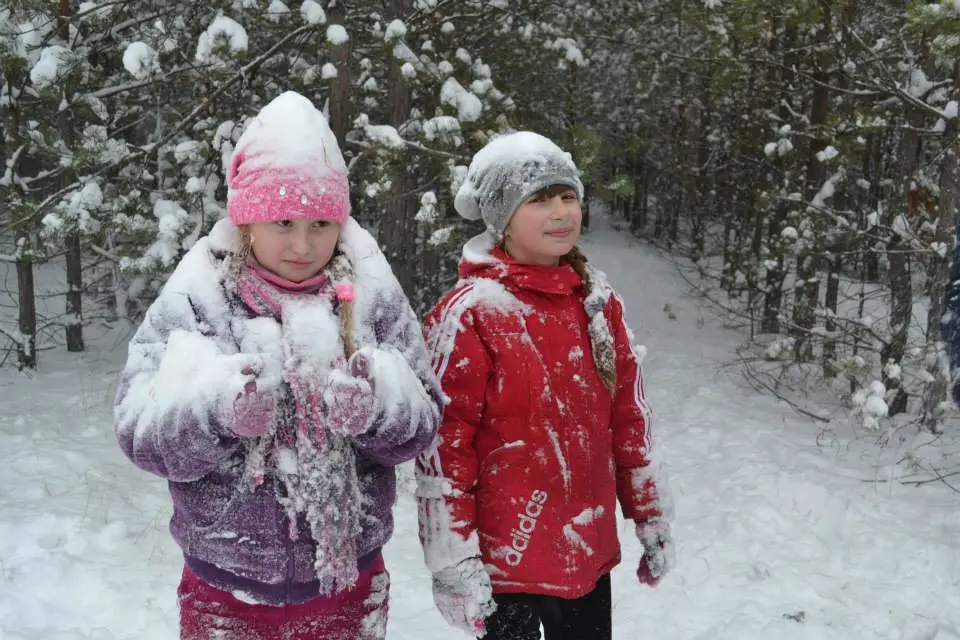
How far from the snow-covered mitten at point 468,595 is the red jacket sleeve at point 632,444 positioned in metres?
0.65

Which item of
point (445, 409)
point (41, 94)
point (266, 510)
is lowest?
point (266, 510)

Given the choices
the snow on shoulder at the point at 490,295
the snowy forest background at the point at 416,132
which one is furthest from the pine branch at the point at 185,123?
the snow on shoulder at the point at 490,295

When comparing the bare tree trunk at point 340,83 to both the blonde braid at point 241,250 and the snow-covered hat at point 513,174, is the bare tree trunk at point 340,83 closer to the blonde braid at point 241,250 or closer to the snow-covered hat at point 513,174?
the snow-covered hat at point 513,174

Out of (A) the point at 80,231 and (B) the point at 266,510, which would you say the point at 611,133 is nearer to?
(A) the point at 80,231

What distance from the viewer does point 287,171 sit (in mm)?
1953

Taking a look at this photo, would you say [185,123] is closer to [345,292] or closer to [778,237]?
[345,292]

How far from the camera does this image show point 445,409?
7.49ft

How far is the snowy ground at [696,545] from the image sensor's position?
3.97 m

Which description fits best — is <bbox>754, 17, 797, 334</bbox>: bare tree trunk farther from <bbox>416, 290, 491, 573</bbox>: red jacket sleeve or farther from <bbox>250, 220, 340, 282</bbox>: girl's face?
<bbox>250, 220, 340, 282</bbox>: girl's face

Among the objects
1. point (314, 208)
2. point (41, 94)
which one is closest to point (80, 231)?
point (41, 94)

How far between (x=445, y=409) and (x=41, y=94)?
6.00 metres

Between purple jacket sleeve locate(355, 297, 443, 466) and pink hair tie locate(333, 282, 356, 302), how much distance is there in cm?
12

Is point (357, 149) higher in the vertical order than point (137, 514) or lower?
higher

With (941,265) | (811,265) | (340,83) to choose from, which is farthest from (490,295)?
(811,265)
